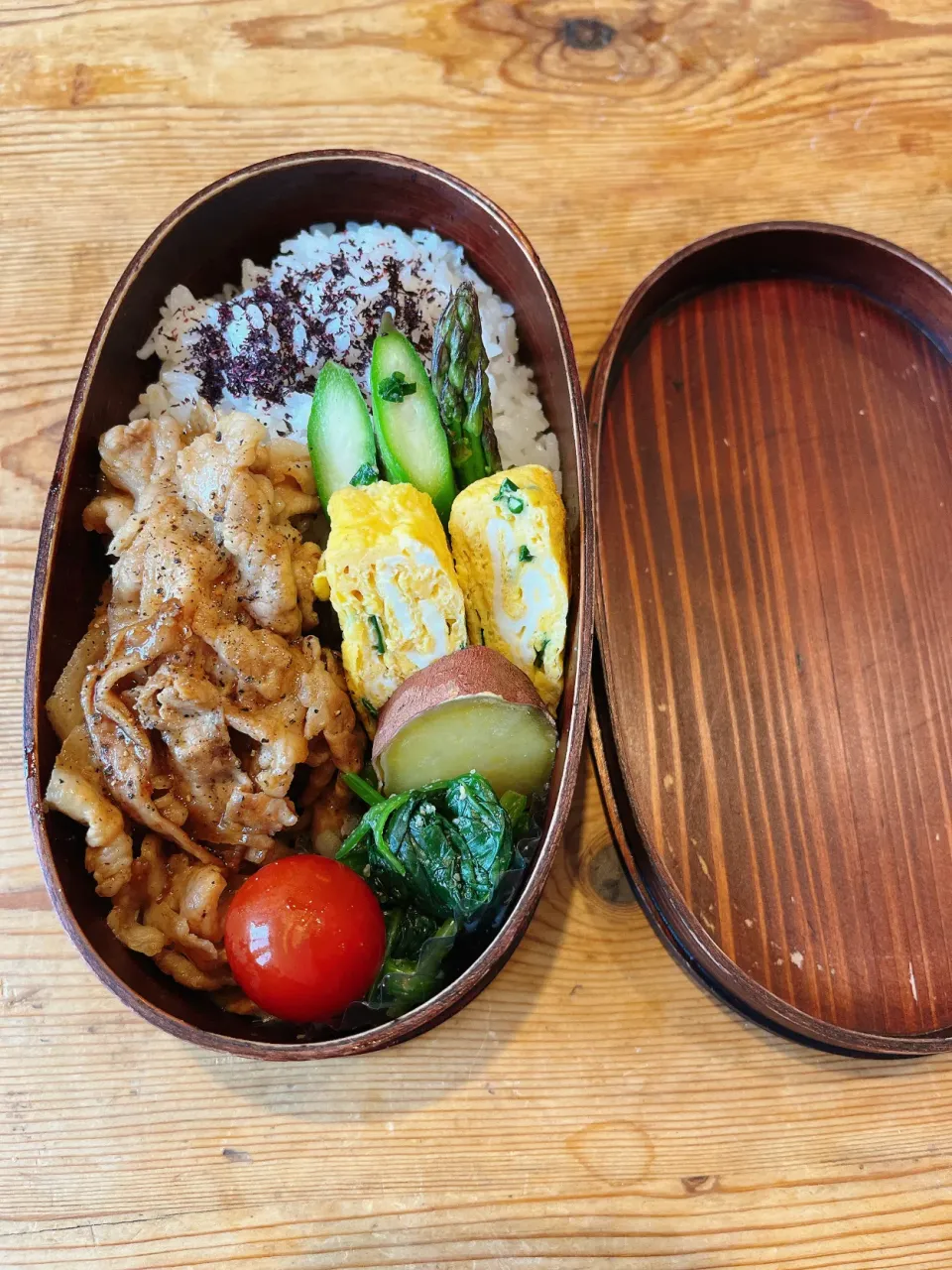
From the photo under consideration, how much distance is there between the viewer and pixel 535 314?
2.06 meters

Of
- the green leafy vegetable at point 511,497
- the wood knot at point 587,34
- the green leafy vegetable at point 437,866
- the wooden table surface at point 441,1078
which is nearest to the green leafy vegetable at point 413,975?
the green leafy vegetable at point 437,866

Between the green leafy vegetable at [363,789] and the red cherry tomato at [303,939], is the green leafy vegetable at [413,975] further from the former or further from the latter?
the green leafy vegetable at [363,789]

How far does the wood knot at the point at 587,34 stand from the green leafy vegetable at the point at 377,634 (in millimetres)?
1873

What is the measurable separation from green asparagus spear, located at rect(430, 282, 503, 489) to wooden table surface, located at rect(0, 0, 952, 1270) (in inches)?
19.9

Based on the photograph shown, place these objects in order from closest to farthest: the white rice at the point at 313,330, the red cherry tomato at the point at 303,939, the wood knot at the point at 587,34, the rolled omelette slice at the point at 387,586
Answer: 1. the red cherry tomato at the point at 303,939
2. the rolled omelette slice at the point at 387,586
3. the white rice at the point at 313,330
4. the wood knot at the point at 587,34

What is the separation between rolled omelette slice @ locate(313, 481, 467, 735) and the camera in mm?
1681

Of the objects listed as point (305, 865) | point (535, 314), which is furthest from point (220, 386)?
point (305, 865)

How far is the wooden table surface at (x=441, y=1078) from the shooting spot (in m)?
1.73

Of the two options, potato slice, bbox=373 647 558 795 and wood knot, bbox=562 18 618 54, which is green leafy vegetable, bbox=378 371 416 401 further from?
→ wood knot, bbox=562 18 618 54

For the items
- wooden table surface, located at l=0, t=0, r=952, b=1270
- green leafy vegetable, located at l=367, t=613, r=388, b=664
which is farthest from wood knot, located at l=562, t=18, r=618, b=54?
green leafy vegetable, located at l=367, t=613, r=388, b=664

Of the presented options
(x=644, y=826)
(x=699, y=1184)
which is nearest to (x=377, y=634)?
(x=644, y=826)

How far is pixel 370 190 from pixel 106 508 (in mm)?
970

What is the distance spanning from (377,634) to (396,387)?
523mm

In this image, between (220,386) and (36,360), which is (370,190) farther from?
(36,360)
